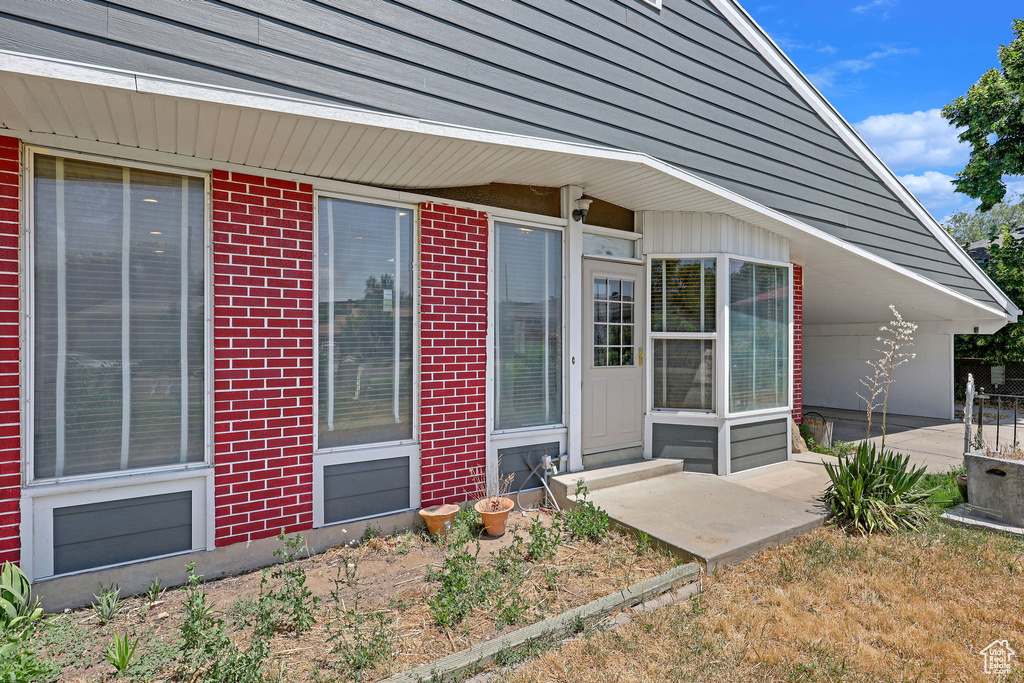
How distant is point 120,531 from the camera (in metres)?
3.27

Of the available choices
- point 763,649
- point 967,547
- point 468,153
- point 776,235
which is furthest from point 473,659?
point 776,235

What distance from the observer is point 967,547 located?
13.1 feet

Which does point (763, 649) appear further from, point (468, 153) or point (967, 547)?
point (468, 153)

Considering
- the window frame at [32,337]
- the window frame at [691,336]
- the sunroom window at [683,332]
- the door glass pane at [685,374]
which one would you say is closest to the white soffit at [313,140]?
the window frame at [32,337]

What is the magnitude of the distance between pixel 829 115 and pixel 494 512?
6229 mm

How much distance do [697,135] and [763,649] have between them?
4.29 meters

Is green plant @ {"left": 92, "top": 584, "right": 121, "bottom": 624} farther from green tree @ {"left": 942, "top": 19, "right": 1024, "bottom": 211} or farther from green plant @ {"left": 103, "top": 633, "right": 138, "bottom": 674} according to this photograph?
green tree @ {"left": 942, "top": 19, "right": 1024, "bottom": 211}

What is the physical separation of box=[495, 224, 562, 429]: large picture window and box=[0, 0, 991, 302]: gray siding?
118 cm

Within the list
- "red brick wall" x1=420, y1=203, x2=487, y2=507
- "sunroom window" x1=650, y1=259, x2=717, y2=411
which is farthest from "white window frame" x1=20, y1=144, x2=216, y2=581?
"sunroom window" x1=650, y1=259, x2=717, y2=411

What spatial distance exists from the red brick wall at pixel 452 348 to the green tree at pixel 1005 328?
1229cm

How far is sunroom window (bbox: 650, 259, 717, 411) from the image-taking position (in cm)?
573

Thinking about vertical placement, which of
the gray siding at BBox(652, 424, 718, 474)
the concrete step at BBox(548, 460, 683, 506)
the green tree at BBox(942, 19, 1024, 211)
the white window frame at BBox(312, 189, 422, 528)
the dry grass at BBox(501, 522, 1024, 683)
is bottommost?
the dry grass at BBox(501, 522, 1024, 683)

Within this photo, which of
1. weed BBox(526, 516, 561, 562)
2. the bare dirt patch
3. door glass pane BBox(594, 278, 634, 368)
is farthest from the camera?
door glass pane BBox(594, 278, 634, 368)

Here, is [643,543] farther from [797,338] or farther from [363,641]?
[797,338]
